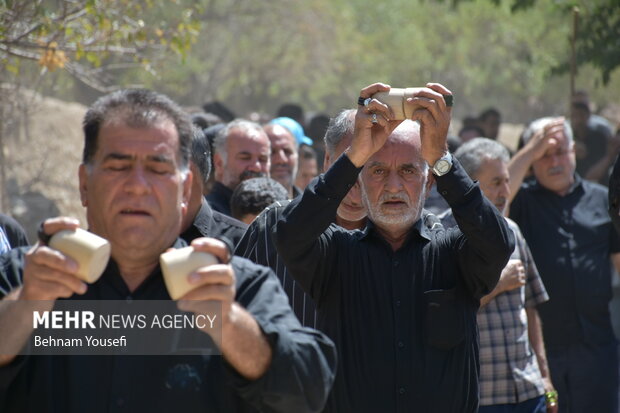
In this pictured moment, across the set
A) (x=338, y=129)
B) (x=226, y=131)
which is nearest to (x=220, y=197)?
(x=226, y=131)

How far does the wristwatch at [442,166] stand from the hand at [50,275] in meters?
1.93

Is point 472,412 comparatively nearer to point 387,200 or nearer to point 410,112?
point 387,200

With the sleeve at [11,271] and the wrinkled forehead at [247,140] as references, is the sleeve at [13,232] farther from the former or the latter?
the sleeve at [11,271]

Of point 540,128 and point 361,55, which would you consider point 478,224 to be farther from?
point 361,55

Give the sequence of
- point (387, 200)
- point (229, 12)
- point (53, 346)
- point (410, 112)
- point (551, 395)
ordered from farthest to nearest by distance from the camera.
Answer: point (229, 12), point (551, 395), point (387, 200), point (410, 112), point (53, 346)

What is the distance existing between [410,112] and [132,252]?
5.11 ft

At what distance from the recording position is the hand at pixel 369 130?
4.27 metres

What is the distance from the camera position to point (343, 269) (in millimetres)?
4535

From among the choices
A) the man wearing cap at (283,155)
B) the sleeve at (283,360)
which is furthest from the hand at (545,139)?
the sleeve at (283,360)

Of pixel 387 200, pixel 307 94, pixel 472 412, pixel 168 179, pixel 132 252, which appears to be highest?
pixel 307 94

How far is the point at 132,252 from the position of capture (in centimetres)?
306

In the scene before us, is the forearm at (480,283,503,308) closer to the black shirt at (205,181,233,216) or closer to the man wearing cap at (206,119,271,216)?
the black shirt at (205,181,233,216)

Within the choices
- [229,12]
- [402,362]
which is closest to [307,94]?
[229,12]

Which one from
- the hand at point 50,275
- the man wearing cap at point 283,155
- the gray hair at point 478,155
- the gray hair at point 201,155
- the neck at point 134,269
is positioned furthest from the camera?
the man wearing cap at point 283,155
